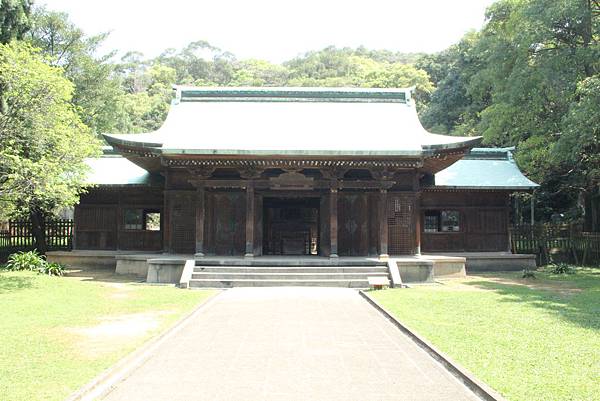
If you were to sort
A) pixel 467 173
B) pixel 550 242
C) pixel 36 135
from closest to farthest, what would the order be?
1. pixel 36 135
2. pixel 467 173
3. pixel 550 242

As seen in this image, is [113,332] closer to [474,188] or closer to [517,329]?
[517,329]

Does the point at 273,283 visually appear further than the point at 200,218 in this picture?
No

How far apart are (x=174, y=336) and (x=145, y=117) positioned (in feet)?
199

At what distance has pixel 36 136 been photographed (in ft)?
Answer: 49.7

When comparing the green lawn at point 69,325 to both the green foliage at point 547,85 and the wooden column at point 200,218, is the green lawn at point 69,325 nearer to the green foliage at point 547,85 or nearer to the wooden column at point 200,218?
the wooden column at point 200,218

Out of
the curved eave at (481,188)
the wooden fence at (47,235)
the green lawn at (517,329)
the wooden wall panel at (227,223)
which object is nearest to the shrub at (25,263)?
the wooden fence at (47,235)

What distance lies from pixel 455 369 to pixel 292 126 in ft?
47.6

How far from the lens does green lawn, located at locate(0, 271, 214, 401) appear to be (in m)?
6.56

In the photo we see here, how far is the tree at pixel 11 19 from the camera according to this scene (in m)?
18.3

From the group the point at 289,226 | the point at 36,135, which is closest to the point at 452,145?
the point at 289,226

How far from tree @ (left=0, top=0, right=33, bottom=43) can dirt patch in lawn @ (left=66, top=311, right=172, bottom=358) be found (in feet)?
42.9

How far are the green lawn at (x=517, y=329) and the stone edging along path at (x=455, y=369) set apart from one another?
0.15 metres

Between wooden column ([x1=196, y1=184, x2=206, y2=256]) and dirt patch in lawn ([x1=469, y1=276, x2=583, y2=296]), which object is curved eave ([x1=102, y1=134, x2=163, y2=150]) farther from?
dirt patch in lawn ([x1=469, y1=276, x2=583, y2=296])

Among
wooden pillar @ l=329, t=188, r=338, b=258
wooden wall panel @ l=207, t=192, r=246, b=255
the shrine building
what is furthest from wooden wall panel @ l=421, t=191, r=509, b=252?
wooden wall panel @ l=207, t=192, r=246, b=255
